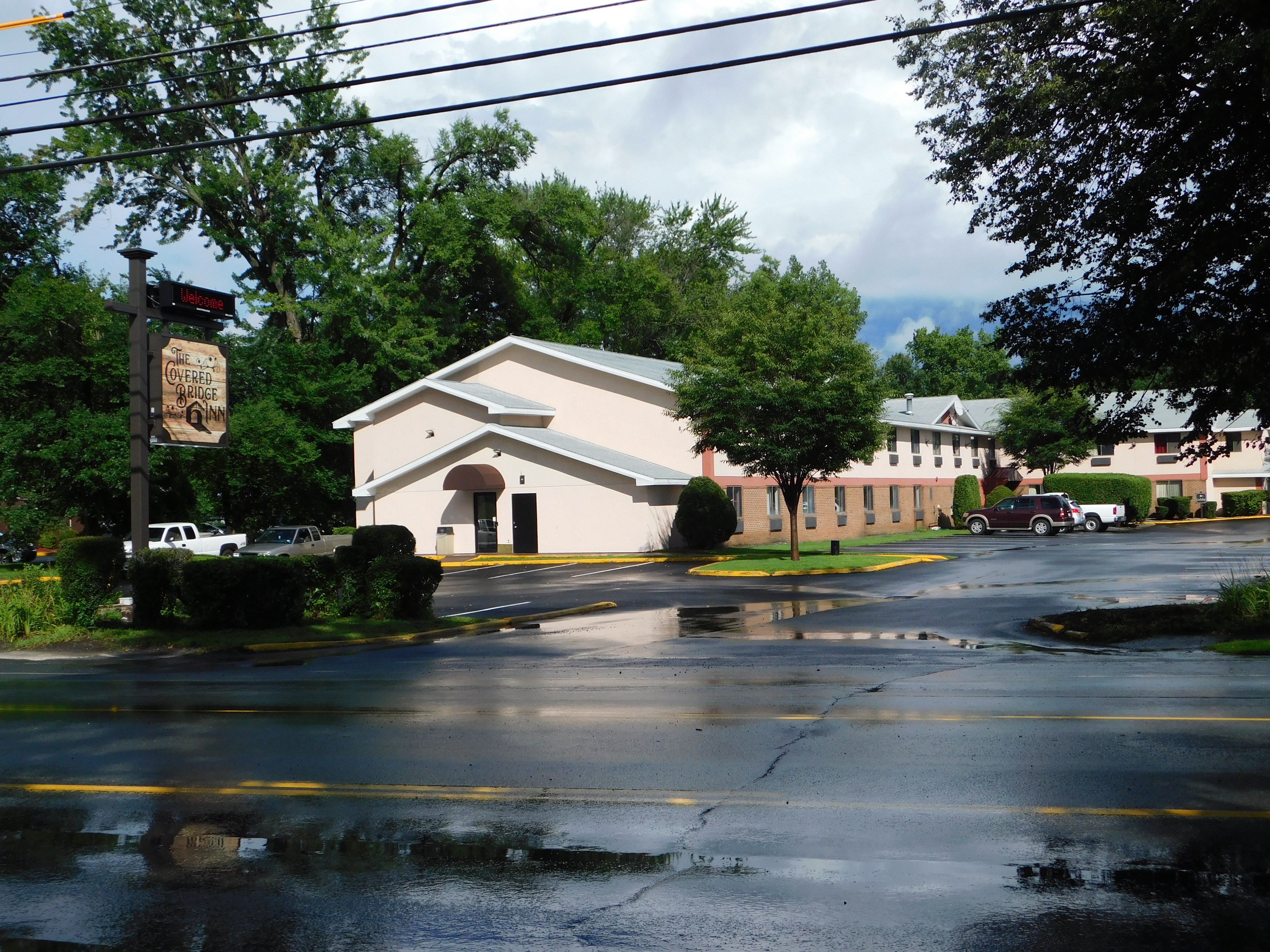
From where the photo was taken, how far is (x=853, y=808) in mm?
6918

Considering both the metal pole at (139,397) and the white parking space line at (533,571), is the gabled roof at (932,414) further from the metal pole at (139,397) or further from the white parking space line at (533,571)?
the metal pole at (139,397)

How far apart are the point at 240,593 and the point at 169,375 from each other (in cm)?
431

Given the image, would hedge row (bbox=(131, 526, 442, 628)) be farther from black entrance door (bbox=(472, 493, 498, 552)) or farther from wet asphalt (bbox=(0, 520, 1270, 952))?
black entrance door (bbox=(472, 493, 498, 552))

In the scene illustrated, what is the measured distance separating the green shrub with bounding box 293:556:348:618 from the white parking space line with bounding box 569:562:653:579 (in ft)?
38.2

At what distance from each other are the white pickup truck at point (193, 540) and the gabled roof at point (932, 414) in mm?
29843

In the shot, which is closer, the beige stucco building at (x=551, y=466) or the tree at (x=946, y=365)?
the beige stucco building at (x=551, y=466)

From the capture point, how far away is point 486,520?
4266 centimetres

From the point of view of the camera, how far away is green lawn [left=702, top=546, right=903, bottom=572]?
31375 mm

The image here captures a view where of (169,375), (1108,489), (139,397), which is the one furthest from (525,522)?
(1108,489)

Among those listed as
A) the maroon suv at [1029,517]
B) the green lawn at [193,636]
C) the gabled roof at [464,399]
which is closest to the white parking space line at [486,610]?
the green lawn at [193,636]

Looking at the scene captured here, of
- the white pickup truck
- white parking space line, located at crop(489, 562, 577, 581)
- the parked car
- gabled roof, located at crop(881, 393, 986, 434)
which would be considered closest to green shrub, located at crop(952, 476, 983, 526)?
gabled roof, located at crop(881, 393, 986, 434)

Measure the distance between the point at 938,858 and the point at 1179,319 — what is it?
41.4 feet

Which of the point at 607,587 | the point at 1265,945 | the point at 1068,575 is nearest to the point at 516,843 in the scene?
the point at 1265,945

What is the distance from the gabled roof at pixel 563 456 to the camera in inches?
1550
